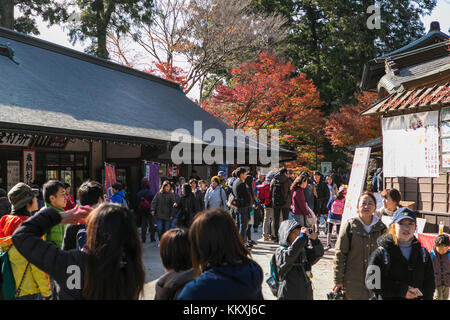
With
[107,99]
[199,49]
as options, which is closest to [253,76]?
[199,49]

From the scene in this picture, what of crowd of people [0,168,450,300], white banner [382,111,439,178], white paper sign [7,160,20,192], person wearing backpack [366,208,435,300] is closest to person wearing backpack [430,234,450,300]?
crowd of people [0,168,450,300]

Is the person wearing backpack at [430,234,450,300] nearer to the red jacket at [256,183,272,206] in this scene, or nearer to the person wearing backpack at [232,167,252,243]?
the person wearing backpack at [232,167,252,243]

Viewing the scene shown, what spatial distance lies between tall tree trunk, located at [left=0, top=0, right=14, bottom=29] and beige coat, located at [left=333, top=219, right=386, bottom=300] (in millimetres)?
19532

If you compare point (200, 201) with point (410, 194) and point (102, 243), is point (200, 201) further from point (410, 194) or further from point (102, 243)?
point (102, 243)

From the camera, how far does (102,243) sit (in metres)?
2.05

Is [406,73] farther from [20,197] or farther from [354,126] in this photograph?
[354,126]

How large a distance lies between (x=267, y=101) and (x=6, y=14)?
1327 cm

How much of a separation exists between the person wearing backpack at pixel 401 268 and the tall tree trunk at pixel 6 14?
2003cm

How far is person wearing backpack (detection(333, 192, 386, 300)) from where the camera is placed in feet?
12.2

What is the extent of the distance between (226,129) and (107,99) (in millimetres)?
5849

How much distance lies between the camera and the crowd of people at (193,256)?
205 cm

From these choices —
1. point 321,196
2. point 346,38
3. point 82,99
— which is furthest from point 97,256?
point 346,38

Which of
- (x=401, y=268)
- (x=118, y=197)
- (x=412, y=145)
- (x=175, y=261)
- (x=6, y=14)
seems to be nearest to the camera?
(x=175, y=261)

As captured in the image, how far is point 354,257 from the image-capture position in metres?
3.76
